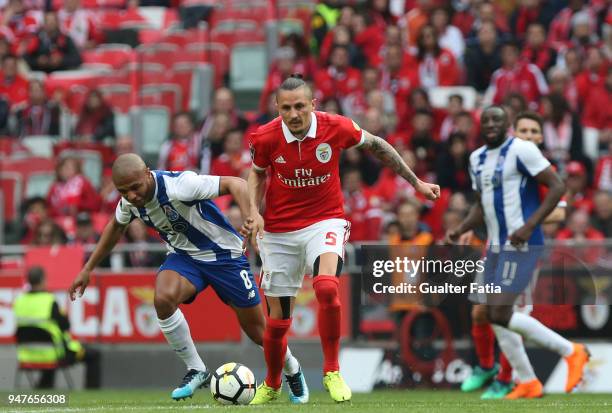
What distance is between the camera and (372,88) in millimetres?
17703

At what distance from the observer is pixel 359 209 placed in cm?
1566

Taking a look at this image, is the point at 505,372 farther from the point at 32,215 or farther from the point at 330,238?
the point at 32,215

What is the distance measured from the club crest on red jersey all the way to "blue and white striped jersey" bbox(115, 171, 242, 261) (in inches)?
31.9

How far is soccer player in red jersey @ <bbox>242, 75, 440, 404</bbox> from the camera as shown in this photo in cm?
935

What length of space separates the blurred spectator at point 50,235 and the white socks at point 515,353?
6512 millimetres

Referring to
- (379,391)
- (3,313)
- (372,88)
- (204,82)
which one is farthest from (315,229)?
(204,82)

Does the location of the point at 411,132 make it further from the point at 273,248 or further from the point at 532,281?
the point at 273,248

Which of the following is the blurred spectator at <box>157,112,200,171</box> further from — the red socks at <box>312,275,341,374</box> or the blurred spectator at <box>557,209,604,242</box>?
the red socks at <box>312,275,341,374</box>

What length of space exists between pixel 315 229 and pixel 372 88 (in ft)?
27.2

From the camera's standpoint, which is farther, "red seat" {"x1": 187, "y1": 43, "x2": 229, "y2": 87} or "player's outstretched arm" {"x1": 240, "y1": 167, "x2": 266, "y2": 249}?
"red seat" {"x1": 187, "y1": 43, "x2": 229, "y2": 87}

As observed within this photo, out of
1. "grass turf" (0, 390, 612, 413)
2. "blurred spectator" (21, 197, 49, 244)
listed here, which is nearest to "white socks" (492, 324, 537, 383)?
"grass turf" (0, 390, 612, 413)

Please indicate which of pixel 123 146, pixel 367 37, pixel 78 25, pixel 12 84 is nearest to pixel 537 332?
pixel 123 146

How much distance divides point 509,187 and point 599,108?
6.41 m

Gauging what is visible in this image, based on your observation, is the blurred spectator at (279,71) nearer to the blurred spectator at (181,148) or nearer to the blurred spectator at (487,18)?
the blurred spectator at (181,148)
